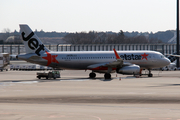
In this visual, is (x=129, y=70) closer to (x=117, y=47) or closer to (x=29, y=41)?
(x=29, y=41)

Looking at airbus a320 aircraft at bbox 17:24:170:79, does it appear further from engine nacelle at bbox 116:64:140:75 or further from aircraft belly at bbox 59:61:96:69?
engine nacelle at bbox 116:64:140:75

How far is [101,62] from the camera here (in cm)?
5853

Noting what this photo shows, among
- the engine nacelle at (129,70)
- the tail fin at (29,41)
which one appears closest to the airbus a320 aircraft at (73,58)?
the tail fin at (29,41)

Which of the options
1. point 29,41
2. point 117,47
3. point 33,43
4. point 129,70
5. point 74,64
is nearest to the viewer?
point 129,70

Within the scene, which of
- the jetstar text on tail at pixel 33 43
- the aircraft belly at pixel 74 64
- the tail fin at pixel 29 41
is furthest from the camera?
the aircraft belly at pixel 74 64

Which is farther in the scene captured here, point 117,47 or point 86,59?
point 117,47

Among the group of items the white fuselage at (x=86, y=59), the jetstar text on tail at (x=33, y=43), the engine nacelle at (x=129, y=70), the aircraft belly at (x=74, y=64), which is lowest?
the engine nacelle at (x=129, y=70)

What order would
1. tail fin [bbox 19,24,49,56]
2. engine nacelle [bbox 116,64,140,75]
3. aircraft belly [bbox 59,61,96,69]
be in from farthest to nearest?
1. aircraft belly [bbox 59,61,96,69]
2. tail fin [bbox 19,24,49,56]
3. engine nacelle [bbox 116,64,140,75]

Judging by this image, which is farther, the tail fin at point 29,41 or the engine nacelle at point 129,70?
the tail fin at point 29,41

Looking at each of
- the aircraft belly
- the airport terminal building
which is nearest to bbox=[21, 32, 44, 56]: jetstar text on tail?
the aircraft belly

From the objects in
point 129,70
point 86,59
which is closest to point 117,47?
point 86,59

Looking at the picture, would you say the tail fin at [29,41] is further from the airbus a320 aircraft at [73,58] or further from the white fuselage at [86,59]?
the white fuselage at [86,59]
